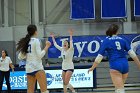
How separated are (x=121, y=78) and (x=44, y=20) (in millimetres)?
15830

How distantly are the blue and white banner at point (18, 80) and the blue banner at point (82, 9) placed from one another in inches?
297

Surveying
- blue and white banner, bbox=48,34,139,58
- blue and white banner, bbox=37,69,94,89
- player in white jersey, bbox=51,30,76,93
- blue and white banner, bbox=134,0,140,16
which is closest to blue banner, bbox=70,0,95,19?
blue and white banner, bbox=48,34,139,58

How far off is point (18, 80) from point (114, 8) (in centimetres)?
872

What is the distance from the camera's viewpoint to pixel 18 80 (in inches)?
578

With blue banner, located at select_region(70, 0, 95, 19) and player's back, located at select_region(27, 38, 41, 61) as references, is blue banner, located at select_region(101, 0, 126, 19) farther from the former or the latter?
player's back, located at select_region(27, 38, 41, 61)

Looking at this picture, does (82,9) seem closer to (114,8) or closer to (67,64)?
(114,8)

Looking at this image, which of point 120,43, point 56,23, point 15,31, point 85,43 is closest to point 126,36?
point 85,43

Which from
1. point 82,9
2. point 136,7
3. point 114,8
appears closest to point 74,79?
point 82,9

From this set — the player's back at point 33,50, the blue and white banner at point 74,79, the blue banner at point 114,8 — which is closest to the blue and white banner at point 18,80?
the blue and white banner at point 74,79

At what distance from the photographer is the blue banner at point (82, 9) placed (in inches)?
835

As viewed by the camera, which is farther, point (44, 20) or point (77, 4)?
point (44, 20)

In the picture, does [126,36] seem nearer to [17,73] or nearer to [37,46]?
[17,73]

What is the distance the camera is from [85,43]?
2047 centimetres

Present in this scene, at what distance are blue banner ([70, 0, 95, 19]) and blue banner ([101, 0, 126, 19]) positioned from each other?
0.71m
